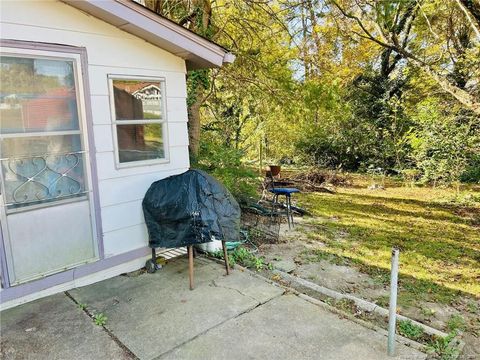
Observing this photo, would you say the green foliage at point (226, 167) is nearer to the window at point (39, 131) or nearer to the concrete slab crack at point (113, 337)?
the window at point (39, 131)

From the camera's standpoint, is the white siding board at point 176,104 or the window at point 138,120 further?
the white siding board at point 176,104

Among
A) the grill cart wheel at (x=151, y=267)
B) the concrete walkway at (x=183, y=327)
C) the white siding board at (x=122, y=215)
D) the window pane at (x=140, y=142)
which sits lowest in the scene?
the concrete walkway at (x=183, y=327)

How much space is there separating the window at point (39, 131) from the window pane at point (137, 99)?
45 cm

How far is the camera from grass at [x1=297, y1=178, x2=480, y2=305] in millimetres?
4422

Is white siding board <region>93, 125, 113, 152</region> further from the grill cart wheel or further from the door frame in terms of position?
the grill cart wheel

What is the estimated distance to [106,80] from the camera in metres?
3.48

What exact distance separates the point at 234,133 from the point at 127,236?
10043 millimetres

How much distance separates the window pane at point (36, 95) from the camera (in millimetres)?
2941

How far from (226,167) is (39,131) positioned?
11.2 ft

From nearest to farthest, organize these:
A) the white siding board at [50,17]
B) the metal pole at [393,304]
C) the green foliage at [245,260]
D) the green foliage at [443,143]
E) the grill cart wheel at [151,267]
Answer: the metal pole at [393,304]
the white siding board at [50,17]
the grill cart wheel at [151,267]
the green foliage at [245,260]
the green foliage at [443,143]

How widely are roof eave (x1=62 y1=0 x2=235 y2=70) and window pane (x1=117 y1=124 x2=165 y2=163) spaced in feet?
3.09

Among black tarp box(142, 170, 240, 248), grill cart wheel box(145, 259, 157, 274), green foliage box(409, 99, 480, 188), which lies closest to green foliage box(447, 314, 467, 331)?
black tarp box(142, 170, 240, 248)

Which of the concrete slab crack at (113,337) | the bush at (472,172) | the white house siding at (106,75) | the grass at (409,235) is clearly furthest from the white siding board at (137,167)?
the bush at (472,172)

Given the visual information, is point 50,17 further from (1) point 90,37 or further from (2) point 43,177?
(2) point 43,177
